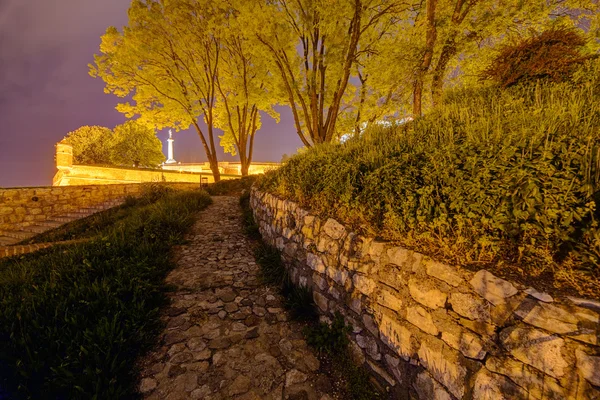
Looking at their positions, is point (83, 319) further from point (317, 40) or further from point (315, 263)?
point (317, 40)

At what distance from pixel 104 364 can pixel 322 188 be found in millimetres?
3932

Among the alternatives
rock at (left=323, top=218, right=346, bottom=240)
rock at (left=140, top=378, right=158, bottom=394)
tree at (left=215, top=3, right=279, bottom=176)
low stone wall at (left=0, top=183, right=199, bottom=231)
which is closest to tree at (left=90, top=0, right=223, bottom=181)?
tree at (left=215, top=3, right=279, bottom=176)

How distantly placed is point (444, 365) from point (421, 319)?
0.39m

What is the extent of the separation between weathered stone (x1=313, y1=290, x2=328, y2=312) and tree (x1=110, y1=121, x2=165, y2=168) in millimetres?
34227

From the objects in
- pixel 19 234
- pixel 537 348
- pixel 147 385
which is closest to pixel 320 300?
pixel 147 385

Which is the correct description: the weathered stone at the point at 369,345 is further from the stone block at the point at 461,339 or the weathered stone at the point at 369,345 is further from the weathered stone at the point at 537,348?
the weathered stone at the point at 537,348

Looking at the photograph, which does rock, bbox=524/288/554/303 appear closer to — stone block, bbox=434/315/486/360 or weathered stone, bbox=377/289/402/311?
stone block, bbox=434/315/486/360

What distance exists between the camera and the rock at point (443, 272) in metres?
2.04

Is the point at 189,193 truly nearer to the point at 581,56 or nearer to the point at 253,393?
the point at 253,393

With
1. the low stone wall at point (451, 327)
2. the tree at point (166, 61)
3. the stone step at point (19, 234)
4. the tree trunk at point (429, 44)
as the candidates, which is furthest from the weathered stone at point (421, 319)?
the stone step at point (19, 234)


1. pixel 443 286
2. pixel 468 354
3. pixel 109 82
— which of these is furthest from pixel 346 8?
pixel 109 82

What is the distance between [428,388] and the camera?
221 centimetres

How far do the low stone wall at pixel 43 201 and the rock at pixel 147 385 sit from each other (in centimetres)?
1448

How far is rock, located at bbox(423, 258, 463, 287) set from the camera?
6.71ft
